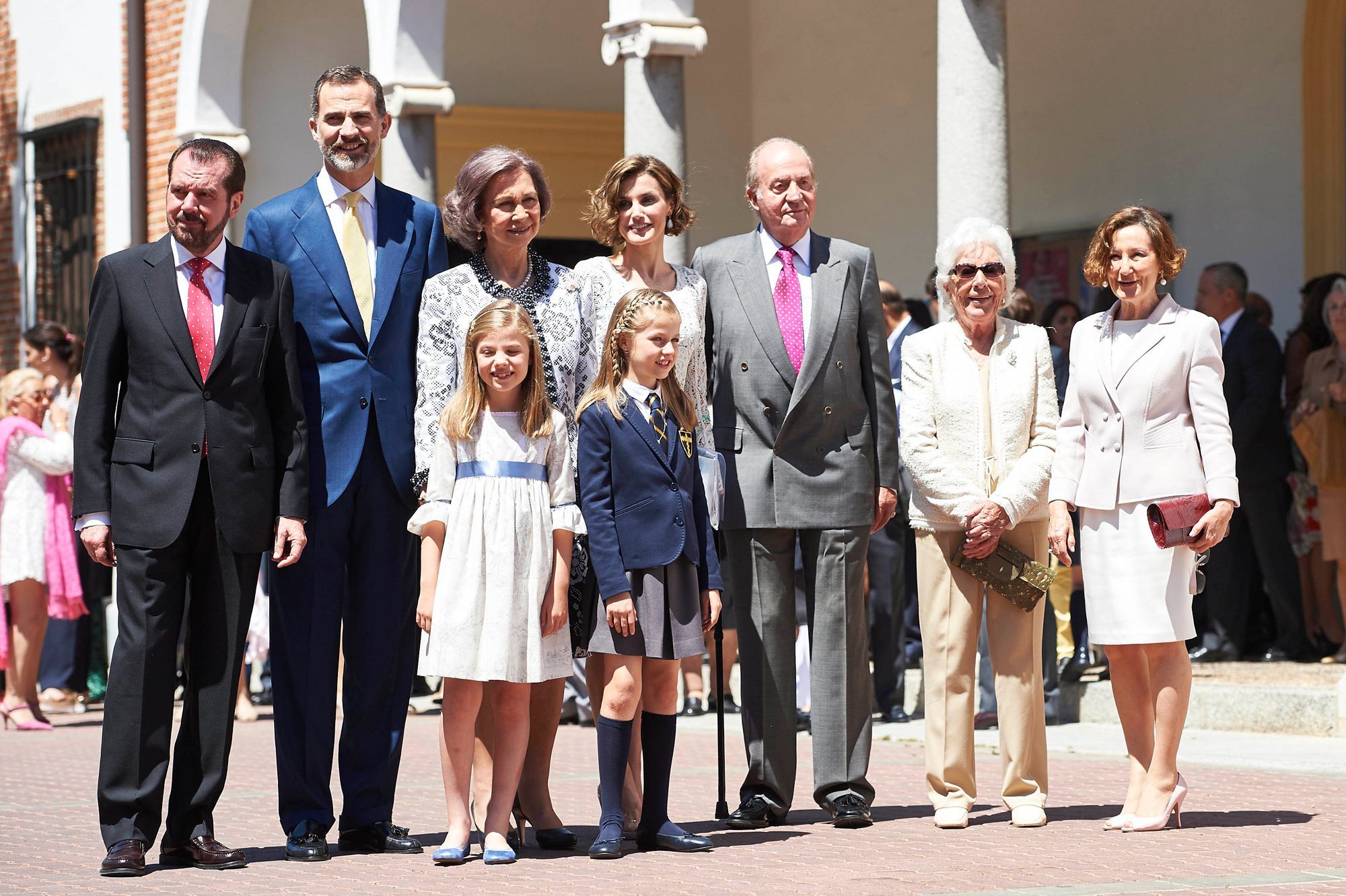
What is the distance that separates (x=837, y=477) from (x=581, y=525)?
3.39 feet

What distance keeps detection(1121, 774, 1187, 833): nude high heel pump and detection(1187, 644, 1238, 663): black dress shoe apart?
404cm

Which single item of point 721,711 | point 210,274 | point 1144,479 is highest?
point 210,274

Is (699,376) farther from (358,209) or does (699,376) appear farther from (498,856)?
(498,856)

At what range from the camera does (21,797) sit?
7441 mm

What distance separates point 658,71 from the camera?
10477 mm

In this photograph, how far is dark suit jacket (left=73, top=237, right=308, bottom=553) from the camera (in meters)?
5.50

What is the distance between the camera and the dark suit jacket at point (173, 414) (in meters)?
5.50

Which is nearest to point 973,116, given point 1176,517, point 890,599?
point 890,599

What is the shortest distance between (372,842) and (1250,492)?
18.6 feet

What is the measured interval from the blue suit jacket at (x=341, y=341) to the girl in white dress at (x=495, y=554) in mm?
245

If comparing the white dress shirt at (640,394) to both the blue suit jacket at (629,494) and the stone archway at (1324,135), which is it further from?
the stone archway at (1324,135)

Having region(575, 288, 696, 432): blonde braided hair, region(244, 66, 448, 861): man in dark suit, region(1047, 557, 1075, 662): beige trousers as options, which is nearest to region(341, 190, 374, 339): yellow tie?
region(244, 66, 448, 861): man in dark suit

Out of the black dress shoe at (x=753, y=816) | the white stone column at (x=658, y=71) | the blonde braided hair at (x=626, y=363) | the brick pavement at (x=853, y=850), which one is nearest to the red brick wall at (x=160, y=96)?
the white stone column at (x=658, y=71)

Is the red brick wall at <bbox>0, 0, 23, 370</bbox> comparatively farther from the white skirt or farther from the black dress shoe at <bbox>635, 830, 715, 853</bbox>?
the white skirt
